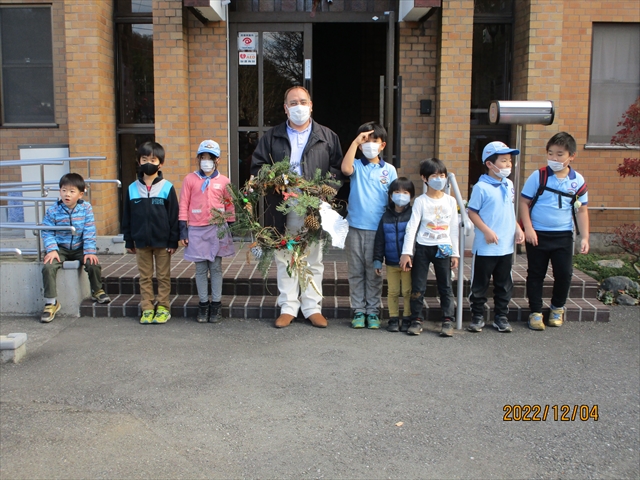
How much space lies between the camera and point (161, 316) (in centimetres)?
627

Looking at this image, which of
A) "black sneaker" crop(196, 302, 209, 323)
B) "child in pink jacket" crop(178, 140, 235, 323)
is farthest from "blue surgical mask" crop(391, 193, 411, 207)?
"black sneaker" crop(196, 302, 209, 323)

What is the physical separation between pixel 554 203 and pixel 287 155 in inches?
94.8

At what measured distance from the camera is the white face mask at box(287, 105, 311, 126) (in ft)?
19.2

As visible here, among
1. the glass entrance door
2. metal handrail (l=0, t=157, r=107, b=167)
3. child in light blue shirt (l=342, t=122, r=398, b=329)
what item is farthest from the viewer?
the glass entrance door

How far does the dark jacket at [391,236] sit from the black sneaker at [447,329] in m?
0.69

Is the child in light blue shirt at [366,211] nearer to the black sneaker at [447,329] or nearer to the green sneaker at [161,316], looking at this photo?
the black sneaker at [447,329]

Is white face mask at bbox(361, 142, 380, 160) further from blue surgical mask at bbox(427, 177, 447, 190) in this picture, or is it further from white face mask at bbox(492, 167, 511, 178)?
Answer: white face mask at bbox(492, 167, 511, 178)

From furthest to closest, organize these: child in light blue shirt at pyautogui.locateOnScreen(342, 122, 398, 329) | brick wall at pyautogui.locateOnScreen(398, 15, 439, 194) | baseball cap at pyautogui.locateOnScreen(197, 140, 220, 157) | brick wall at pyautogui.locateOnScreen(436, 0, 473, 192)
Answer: brick wall at pyautogui.locateOnScreen(398, 15, 439, 194)
brick wall at pyautogui.locateOnScreen(436, 0, 473, 192)
baseball cap at pyautogui.locateOnScreen(197, 140, 220, 157)
child in light blue shirt at pyautogui.locateOnScreen(342, 122, 398, 329)

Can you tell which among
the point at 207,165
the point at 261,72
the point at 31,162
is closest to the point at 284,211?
the point at 207,165

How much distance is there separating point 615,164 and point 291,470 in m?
7.03

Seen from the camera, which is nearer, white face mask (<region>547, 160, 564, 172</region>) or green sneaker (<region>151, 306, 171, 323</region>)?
white face mask (<region>547, 160, 564, 172</region>)

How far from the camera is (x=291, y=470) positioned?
374 centimetres

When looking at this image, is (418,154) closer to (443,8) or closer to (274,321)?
(443,8)

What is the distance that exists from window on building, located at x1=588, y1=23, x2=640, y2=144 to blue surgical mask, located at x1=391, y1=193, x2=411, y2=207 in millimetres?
4589
